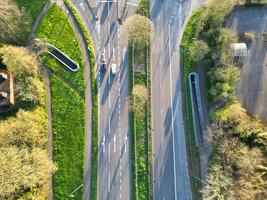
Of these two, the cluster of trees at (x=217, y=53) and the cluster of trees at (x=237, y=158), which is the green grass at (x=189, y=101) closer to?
the cluster of trees at (x=217, y=53)

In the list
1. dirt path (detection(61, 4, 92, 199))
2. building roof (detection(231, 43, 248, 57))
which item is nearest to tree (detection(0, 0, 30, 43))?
dirt path (detection(61, 4, 92, 199))

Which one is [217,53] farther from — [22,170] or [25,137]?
[22,170]

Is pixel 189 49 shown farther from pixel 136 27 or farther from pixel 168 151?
pixel 168 151

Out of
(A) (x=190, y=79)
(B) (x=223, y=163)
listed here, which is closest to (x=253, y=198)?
(B) (x=223, y=163)

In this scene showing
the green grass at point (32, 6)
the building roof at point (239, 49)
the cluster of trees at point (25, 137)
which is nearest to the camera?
the cluster of trees at point (25, 137)

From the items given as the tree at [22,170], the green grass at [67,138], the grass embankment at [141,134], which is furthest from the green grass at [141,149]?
the tree at [22,170]
